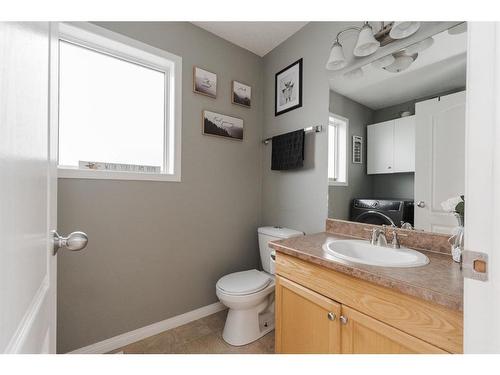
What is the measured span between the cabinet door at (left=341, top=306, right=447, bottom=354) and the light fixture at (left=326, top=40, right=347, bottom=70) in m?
1.45

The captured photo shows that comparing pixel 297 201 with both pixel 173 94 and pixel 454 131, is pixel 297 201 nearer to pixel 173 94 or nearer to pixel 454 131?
pixel 454 131

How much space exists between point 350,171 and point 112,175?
64.2 inches

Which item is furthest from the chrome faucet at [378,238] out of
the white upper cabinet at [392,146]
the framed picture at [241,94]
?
the framed picture at [241,94]

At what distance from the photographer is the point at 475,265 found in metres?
0.38

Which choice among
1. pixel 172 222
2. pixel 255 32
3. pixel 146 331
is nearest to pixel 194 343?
pixel 146 331

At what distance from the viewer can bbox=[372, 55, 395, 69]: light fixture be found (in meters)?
1.26

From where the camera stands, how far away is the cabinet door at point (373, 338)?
2.30 feet

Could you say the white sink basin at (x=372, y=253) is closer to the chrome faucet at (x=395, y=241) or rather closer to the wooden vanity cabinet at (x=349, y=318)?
the chrome faucet at (x=395, y=241)

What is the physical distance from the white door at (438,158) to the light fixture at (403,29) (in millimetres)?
374

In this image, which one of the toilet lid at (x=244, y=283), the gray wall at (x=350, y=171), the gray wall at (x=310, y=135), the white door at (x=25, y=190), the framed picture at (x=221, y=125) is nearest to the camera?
the white door at (x=25, y=190)

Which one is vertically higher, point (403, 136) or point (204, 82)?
point (204, 82)

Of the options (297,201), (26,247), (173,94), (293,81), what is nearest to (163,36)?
(173,94)

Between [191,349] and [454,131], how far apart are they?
2.01 meters

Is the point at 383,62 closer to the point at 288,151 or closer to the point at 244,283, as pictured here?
the point at 288,151
